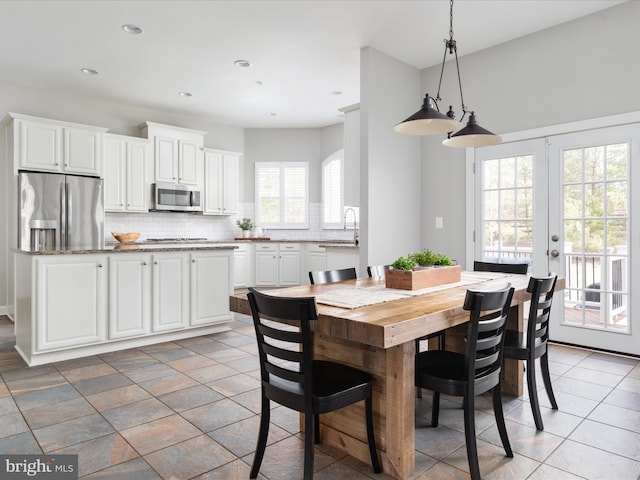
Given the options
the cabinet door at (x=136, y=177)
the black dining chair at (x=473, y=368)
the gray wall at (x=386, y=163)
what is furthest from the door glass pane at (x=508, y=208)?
the cabinet door at (x=136, y=177)

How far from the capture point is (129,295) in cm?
382

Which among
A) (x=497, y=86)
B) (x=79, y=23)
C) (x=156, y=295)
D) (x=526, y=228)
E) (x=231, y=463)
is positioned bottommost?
(x=231, y=463)

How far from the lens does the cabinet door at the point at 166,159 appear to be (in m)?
6.48

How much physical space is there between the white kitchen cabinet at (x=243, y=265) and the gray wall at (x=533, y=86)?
11.1ft

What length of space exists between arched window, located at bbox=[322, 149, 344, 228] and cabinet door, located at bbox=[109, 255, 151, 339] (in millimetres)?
4323

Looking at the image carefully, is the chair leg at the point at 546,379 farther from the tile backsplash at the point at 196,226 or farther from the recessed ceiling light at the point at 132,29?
the tile backsplash at the point at 196,226

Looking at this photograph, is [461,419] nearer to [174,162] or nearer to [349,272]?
[349,272]

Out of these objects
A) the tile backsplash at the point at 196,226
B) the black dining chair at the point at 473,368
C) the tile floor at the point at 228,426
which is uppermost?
the tile backsplash at the point at 196,226

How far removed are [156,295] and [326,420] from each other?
8.01ft

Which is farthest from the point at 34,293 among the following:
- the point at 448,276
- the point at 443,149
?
the point at 443,149

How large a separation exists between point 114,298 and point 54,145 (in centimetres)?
283

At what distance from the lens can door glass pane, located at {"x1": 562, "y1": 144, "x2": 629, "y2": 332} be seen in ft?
12.0

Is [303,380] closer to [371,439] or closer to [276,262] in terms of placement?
[371,439]

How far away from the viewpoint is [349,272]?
2.88 metres
